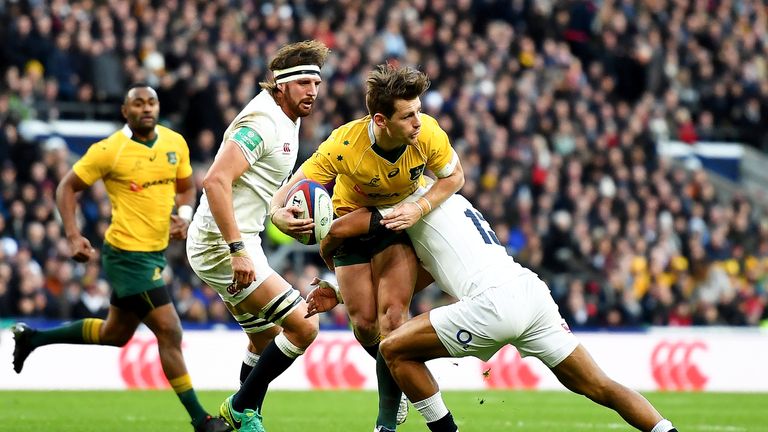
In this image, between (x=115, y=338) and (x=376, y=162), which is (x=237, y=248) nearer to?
(x=376, y=162)

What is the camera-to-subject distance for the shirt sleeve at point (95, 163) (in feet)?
34.2

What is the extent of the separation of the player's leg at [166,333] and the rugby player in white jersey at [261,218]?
1.02 m

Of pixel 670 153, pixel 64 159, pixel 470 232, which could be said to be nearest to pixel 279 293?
pixel 470 232

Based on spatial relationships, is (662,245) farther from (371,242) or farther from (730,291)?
(371,242)

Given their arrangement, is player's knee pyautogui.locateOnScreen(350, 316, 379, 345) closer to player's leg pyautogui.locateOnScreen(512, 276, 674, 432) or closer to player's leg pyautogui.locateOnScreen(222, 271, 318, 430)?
player's leg pyautogui.locateOnScreen(222, 271, 318, 430)

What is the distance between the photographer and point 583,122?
24.0m

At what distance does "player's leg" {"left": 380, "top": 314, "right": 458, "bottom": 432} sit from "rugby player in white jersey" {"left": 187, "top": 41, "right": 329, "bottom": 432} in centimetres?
119

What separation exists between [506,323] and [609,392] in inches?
29.0

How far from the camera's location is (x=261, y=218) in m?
9.06

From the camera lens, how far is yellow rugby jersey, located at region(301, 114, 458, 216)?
823cm

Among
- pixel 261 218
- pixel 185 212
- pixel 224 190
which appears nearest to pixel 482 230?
pixel 224 190

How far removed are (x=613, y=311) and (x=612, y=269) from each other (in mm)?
1288

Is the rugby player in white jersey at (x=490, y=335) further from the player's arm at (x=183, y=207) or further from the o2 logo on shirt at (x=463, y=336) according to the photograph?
the player's arm at (x=183, y=207)

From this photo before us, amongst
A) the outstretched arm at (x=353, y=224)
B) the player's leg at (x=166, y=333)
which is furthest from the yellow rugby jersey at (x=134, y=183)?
the outstretched arm at (x=353, y=224)
